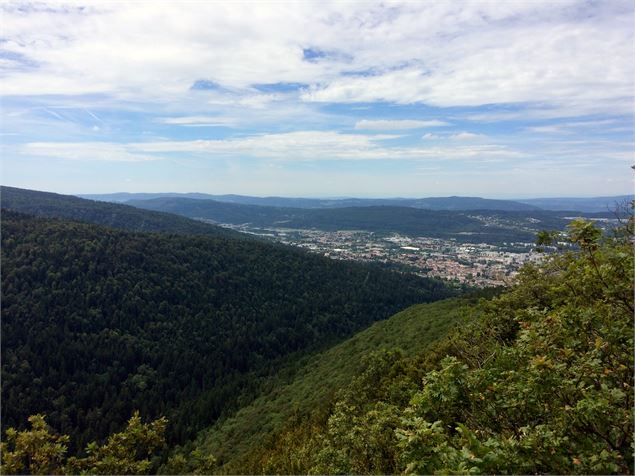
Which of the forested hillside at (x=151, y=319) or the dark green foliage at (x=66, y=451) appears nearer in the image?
the dark green foliage at (x=66, y=451)

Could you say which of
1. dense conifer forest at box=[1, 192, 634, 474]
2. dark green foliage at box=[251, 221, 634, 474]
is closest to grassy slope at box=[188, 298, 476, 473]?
dense conifer forest at box=[1, 192, 634, 474]

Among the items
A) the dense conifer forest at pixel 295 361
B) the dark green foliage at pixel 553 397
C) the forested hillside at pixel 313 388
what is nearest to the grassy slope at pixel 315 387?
the forested hillside at pixel 313 388

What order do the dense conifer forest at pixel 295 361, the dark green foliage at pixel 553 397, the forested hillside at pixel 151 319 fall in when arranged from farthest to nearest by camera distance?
the forested hillside at pixel 151 319 < the dense conifer forest at pixel 295 361 < the dark green foliage at pixel 553 397

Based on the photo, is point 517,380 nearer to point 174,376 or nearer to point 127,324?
point 174,376

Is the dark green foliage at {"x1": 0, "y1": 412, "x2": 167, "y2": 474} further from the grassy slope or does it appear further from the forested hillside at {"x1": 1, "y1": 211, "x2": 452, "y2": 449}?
the forested hillside at {"x1": 1, "y1": 211, "x2": 452, "y2": 449}

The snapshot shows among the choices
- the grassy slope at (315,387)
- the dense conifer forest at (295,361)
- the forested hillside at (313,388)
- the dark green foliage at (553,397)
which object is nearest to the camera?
the dark green foliage at (553,397)

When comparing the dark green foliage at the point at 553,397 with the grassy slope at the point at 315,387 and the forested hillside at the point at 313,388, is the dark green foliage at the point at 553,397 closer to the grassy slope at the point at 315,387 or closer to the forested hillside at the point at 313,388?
the forested hillside at the point at 313,388

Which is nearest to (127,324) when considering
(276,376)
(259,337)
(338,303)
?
(259,337)
